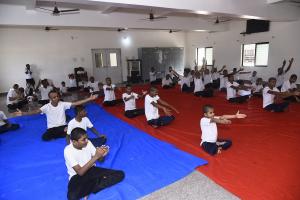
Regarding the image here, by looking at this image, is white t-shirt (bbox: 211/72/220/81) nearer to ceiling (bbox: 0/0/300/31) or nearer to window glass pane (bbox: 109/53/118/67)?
ceiling (bbox: 0/0/300/31)

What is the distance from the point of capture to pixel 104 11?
25.4ft

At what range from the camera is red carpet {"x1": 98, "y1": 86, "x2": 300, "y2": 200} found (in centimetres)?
267

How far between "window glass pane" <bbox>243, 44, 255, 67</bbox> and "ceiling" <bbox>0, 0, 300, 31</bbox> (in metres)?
2.89

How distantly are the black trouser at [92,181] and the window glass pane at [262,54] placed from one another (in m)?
10.1

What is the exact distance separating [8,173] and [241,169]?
3.39 m

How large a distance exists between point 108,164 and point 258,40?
10095 mm

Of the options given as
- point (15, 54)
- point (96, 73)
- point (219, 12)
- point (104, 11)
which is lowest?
point (96, 73)

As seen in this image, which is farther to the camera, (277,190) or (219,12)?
(219,12)

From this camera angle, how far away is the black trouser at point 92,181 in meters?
2.48

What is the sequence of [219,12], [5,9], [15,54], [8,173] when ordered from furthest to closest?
[15,54] < [5,9] < [219,12] < [8,173]

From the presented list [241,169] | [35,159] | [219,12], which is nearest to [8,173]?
[35,159]

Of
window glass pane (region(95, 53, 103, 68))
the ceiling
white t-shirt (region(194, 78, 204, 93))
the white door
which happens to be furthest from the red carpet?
window glass pane (region(95, 53, 103, 68))

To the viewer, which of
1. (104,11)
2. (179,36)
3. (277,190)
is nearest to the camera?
(277,190)

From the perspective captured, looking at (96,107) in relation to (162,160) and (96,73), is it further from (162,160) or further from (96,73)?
(96,73)
